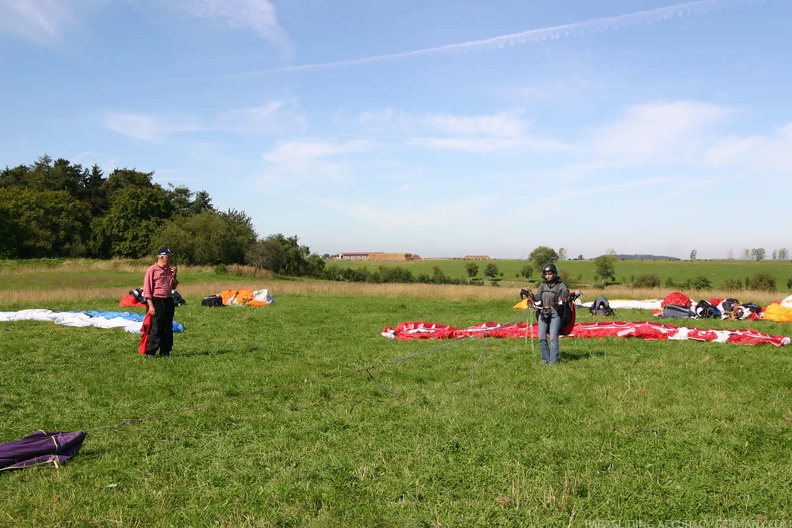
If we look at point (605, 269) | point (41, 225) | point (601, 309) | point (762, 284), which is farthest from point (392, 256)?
point (601, 309)

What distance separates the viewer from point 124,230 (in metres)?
53.9

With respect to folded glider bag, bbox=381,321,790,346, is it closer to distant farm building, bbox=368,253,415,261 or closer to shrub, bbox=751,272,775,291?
shrub, bbox=751,272,775,291

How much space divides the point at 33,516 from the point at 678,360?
901 centimetres

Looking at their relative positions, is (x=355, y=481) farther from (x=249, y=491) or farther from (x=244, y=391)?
(x=244, y=391)

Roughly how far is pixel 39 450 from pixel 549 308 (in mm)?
7378

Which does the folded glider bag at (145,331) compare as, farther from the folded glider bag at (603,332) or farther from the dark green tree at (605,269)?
the dark green tree at (605,269)

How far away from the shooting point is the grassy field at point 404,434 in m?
3.97

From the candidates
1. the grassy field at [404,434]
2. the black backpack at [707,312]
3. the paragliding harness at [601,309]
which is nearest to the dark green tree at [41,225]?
the grassy field at [404,434]

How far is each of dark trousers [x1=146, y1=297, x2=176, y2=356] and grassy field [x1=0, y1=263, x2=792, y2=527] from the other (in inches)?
16.3

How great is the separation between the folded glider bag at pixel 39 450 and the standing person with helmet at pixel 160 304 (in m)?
5.17

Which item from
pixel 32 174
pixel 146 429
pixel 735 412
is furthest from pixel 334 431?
pixel 32 174

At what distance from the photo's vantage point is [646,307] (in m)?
20.2

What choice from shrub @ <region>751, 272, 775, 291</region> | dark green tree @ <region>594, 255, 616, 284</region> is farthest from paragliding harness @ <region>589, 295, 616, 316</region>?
dark green tree @ <region>594, 255, 616, 284</region>

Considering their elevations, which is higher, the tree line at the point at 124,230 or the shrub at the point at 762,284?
the tree line at the point at 124,230
